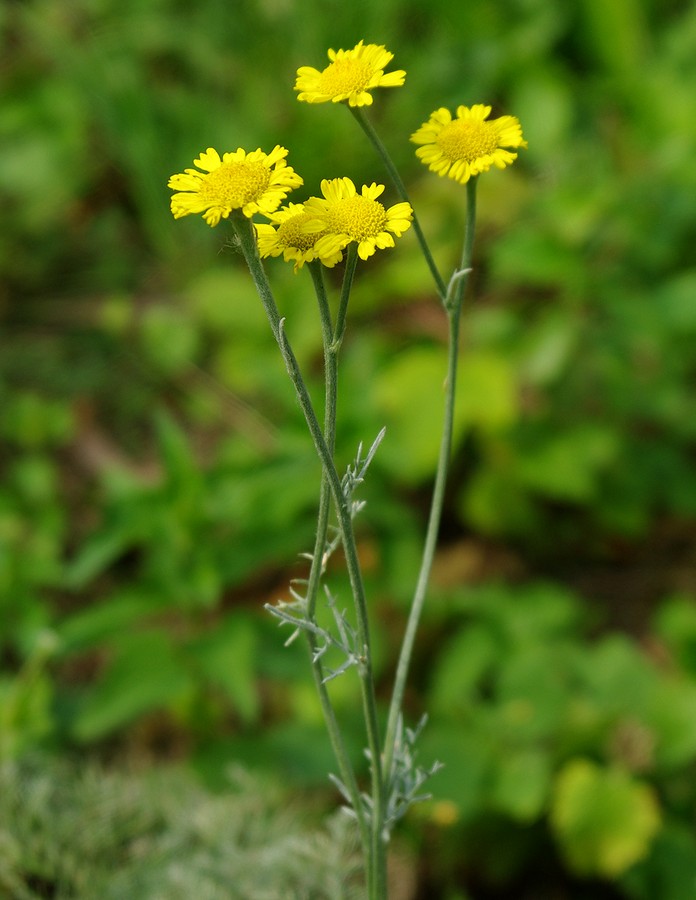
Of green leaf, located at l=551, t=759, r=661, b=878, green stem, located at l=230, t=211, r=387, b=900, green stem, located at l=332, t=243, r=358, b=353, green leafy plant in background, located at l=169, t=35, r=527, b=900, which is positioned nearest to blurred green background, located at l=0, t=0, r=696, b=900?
green leaf, located at l=551, t=759, r=661, b=878

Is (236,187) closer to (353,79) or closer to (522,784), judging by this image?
(353,79)

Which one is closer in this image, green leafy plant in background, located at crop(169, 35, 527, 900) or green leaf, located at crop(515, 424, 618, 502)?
green leafy plant in background, located at crop(169, 35, 527, 900)

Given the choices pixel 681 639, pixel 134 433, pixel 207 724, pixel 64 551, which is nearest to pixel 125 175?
pixel 134 433

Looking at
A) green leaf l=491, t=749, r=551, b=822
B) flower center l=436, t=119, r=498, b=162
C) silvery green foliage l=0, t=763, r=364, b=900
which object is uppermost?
flower center l=436, t=119, r=498, b=162

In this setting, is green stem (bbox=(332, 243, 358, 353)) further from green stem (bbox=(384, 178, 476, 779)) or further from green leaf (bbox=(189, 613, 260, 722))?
green leaf (bbox=(189, 613, 260, 722))

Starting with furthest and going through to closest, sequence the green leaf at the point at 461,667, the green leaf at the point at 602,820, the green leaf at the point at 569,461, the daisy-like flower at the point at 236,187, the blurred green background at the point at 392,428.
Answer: the green leaf at the point at 569,461
the green leaf at the point at 461,667
the blurred green background at the point at 392,428
the green leaf at the point at 602,820
the daisy-like flower at the point at 236,187

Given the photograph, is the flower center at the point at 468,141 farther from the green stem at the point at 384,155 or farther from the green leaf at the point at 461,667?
the green leaf at the point at 461,667

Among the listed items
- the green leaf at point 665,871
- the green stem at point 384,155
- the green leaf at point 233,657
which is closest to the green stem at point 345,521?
the green stem at point 384,155
